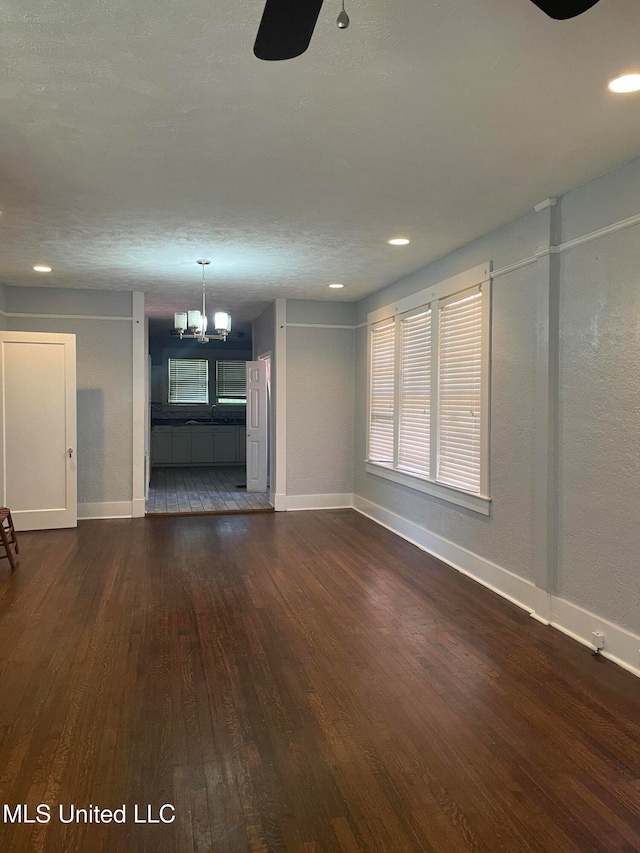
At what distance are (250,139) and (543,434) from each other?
7.93ft

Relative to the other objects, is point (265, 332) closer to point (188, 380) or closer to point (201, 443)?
point (201, 443)

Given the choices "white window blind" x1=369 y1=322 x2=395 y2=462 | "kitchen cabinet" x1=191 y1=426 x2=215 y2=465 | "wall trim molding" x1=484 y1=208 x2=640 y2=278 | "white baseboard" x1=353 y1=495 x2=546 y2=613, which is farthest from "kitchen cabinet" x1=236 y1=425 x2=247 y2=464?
"wall trim molding" x1=484 y1=208 x2=640 y2=278

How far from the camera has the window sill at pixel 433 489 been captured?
14.7 feet

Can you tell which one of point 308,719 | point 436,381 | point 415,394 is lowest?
point 308,719

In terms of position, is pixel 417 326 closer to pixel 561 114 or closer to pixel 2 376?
pixel 561 114

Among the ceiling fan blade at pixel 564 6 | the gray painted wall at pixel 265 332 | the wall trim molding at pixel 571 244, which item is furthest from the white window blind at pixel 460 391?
the ceiling fan blade at pixel 564 6

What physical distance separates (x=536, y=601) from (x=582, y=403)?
1.33m

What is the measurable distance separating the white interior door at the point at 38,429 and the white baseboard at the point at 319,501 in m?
2.54

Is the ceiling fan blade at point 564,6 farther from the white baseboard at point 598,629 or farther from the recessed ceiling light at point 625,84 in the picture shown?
the white baseboard at point 598,629

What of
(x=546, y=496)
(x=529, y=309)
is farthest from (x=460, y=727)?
(x=529, y=309)

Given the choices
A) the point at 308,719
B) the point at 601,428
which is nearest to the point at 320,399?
the point at 601,428

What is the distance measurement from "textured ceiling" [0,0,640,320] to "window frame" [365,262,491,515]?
0.44m

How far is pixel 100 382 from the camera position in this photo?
22.3 ft

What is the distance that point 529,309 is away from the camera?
153 inches
